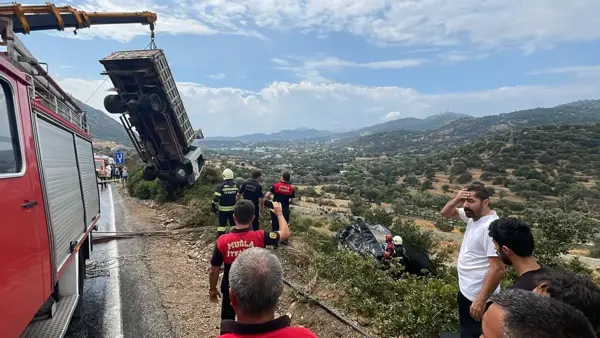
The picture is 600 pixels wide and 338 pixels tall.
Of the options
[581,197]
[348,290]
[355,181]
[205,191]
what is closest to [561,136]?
[581,197]

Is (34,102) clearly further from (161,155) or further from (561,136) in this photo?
(561,136)

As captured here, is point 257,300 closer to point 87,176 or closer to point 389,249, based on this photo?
point 87,176

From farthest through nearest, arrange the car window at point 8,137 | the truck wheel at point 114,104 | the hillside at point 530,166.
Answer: the hillside at point 530,166 < the truck wheel at point 114,104 < the car window at point 8,137

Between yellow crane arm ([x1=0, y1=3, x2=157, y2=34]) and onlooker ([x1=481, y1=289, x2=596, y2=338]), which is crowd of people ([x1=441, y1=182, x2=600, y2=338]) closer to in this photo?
onlooker ([x1=481, y1=289, x2=596, y2=338])

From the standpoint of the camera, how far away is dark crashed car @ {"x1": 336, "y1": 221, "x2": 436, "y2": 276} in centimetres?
896

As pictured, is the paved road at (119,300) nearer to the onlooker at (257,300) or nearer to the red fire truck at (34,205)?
A: the red fire truck at (34,205)

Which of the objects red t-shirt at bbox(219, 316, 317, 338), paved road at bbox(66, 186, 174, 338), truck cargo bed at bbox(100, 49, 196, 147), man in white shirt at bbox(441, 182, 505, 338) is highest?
truck cargo bed at bbox(100, 49, 196, 147)

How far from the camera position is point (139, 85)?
10828mm

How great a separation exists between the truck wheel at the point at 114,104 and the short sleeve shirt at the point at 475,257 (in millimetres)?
10491

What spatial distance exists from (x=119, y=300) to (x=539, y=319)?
18.2 ft

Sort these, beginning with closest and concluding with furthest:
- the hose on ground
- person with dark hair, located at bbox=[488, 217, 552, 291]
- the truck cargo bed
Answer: person with dark hair, located at bbox=[488, 217, 552, 291]
the hose on ground
the truck cargo bed

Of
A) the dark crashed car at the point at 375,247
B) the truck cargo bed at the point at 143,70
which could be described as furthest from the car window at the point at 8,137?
the truck cargo bed at the point at 143,70

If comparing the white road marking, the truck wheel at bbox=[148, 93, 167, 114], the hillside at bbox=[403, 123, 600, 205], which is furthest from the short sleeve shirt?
the hillside at bbox=[403, 123, 600, 205]

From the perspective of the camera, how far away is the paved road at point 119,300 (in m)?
4.57
